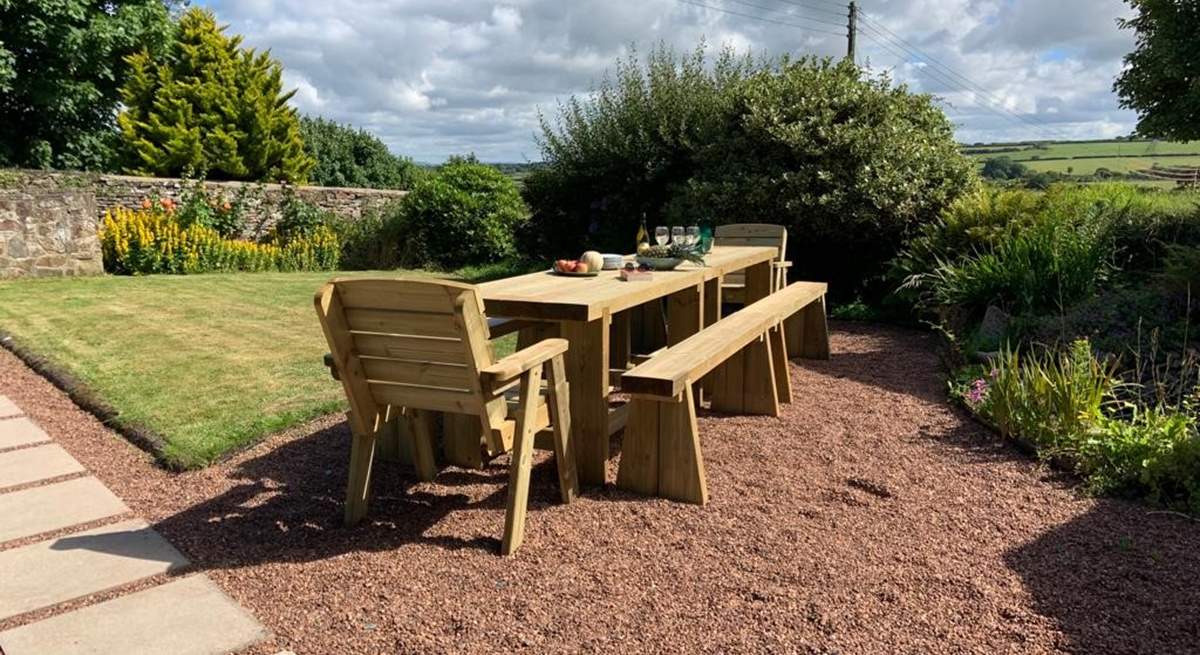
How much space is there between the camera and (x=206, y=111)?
51.9 ft

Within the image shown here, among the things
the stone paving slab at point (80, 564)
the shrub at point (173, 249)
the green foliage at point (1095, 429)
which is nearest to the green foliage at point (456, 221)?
the shrub at point (173, 249)

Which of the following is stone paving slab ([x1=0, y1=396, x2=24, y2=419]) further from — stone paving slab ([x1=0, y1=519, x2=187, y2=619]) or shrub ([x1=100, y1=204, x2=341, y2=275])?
shrub ([x1=100, y1=204, x2=341, y2=275])

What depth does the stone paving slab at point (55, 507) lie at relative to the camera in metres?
3.24

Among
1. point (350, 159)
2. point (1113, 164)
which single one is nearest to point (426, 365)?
point (1113, 164)

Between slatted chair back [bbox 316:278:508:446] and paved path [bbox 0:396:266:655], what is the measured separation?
0.86m

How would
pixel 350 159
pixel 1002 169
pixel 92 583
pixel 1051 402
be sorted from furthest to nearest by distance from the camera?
pixel 350 159, pixel 1002 169, pixel 1051 402, pixel 92 583

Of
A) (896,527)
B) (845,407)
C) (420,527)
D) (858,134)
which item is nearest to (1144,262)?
(858,134)

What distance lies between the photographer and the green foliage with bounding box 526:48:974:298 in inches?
328

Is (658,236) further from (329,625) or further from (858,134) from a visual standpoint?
(858,134)

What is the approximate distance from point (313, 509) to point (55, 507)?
1.08m

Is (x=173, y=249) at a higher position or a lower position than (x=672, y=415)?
higher

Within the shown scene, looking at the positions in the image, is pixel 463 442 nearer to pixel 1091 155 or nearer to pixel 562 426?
pixel 562 426

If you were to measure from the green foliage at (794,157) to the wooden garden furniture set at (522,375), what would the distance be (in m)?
4.14

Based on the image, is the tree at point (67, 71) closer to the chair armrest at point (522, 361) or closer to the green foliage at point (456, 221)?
the green foliage at point (456, 221)
